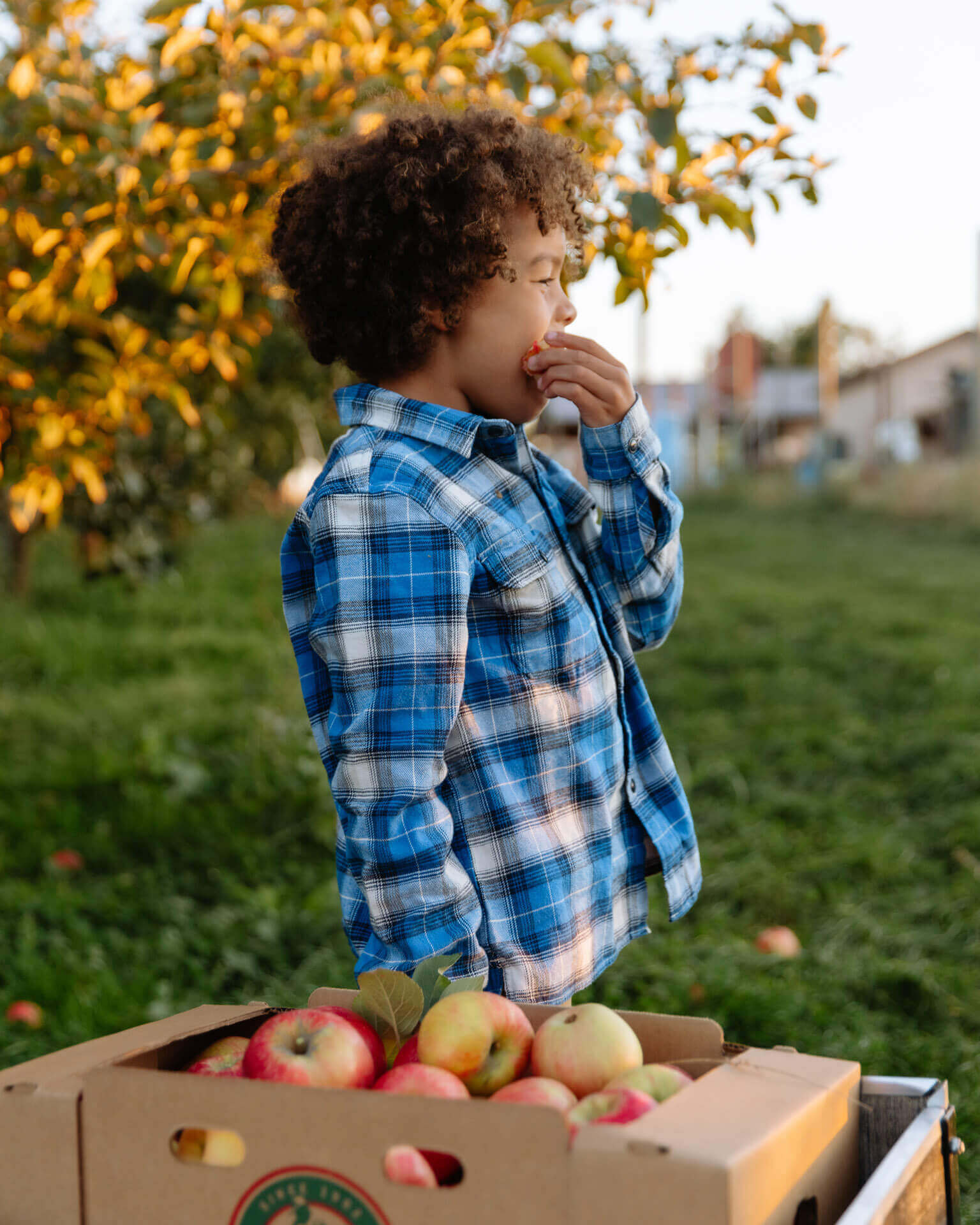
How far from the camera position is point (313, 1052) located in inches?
37.4

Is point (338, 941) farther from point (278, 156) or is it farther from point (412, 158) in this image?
point (412, 158)

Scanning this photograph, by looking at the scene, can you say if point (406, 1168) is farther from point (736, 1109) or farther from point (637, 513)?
point (637, 513)

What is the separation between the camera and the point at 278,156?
238 centimetres

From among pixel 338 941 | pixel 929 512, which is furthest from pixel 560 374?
pixel 929 512

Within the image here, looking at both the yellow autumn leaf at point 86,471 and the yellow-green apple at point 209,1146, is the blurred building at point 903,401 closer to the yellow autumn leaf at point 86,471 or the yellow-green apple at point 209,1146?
the yellow autumn leaf at point 86,471

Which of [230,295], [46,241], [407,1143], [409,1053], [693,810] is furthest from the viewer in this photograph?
[693,810]

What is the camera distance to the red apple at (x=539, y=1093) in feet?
3.01

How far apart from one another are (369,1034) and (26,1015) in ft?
6.51

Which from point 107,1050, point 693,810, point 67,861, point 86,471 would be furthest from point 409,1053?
point 693,810

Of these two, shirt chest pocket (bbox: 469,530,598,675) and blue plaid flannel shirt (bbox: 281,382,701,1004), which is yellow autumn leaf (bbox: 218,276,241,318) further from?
shirt chest pocket (bbox: 469,530,598,675)

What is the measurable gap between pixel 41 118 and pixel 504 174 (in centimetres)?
117

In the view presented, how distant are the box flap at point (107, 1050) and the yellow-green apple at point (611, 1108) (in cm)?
37

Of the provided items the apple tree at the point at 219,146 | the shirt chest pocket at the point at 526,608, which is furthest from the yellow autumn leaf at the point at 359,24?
the shirt chest pocket at the point at 526,608

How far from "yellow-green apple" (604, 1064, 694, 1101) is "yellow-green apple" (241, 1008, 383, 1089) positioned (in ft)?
0.66
